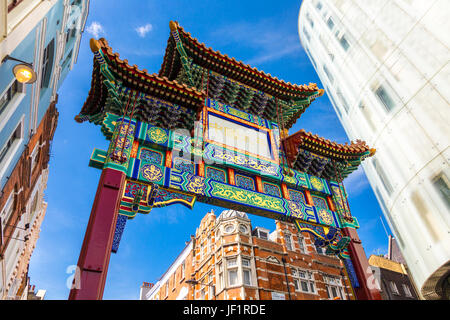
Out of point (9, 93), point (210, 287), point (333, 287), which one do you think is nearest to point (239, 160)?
point (9, 93)

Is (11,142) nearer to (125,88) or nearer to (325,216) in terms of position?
(125,88)

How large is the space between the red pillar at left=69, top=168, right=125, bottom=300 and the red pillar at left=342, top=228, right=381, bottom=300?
A: 6.61 m

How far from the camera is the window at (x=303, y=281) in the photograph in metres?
23.6

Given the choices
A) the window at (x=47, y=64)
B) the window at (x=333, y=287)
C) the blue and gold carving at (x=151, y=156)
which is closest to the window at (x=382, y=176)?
the window at (x=333, y=287)

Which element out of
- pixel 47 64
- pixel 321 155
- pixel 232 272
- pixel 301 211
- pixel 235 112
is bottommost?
pixel 301 211

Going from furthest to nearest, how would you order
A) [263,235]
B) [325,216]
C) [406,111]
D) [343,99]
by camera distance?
[263,235] → [343,99] → [406,111] → [325,216]

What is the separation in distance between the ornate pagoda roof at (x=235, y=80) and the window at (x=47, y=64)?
688 cm

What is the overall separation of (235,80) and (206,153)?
359cm

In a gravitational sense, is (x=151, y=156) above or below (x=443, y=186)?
below

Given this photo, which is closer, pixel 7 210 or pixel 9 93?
pixel 9 93

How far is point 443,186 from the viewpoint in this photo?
1225 centimetres

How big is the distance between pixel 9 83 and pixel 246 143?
27.2ft

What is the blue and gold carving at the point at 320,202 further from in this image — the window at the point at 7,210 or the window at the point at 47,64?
the window at the point at 47,64

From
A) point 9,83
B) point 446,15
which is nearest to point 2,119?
point 9,83
